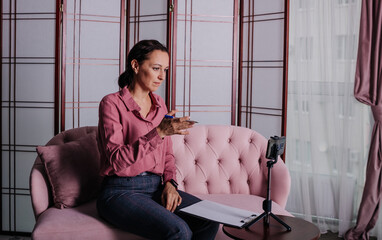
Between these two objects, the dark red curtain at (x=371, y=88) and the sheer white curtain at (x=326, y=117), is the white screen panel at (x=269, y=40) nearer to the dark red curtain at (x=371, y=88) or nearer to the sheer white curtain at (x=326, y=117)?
the sheer white curtain at (x=326, y=117)

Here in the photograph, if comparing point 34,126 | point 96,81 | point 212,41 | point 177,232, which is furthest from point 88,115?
point 177,232

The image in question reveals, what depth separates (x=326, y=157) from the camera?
377 centimetres

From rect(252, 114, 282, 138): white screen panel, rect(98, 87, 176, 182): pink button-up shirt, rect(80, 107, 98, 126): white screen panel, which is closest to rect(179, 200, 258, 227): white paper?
rect(98, 87, 176, 182): pink button-up shirt

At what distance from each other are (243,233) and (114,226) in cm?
73

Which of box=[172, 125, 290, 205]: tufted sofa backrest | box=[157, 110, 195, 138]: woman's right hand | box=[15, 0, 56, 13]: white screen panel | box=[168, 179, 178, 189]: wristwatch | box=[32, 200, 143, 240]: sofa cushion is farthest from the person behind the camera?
box=[15, 0, 56, 13]: white screen panel

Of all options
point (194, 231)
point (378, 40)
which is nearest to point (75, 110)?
point (194, 231)

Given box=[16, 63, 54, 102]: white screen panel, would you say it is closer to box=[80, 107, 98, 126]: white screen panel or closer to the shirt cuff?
box=[80, 107, 98, 126]: white screen panel

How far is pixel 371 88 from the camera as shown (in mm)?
3434

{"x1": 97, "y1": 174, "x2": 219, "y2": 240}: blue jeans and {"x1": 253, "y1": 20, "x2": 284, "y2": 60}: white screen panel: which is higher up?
{"x1": 253, "y1": 20, "x2": 284, "y2": 60}: white screen panel

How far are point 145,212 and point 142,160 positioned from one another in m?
0.30

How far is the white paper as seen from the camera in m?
1.91

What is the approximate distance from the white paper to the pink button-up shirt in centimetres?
34

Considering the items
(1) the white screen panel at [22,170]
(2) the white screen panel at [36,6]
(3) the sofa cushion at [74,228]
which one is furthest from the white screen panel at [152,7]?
(3) the sofa cushion at [74,228]

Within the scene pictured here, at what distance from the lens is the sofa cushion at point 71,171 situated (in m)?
2.45
